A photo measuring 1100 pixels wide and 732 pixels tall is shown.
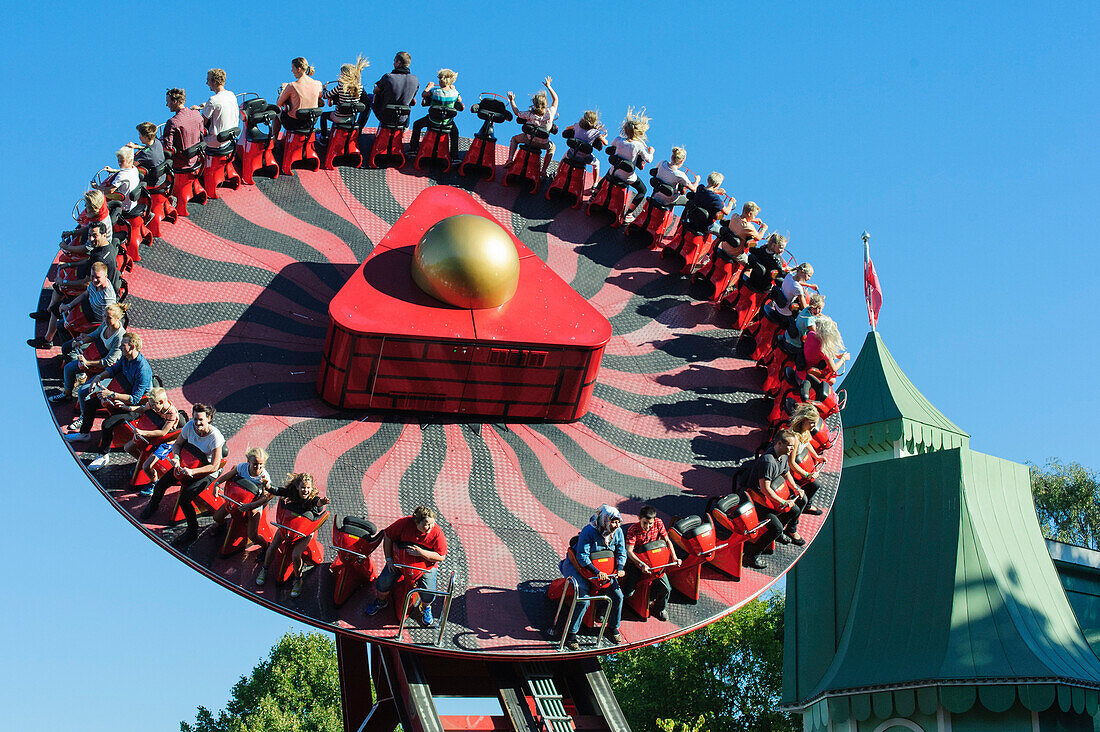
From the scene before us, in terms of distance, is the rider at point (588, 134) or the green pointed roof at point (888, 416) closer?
the rider at point (588, 134)

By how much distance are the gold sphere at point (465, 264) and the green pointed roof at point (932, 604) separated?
9.86 m

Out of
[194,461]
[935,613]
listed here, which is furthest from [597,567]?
[935,613]

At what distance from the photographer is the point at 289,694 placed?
Result: 39.0 m

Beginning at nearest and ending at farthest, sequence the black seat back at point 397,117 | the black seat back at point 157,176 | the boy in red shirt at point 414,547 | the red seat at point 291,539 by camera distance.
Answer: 1. the boy in red shirt at point 414,547
2. the red seat at point 291,539
3. the black seat back at point 157,176
4. the black seat back at point 397,117

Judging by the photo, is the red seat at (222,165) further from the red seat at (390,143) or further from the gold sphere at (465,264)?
the gold sphere at (465,264)

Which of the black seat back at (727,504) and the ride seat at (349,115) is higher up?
the ride seat at (349,115)

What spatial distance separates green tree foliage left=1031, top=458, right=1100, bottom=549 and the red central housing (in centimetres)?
3454

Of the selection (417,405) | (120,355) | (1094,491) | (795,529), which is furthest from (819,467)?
(1094,491)

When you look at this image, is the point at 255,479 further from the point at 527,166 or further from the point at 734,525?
the point at 527,166

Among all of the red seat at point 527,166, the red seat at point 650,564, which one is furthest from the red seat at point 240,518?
the red seat at point 527,166

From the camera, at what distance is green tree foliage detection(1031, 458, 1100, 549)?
43.9 meters

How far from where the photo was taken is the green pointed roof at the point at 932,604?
1889 cm

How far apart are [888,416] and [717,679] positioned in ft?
34.8

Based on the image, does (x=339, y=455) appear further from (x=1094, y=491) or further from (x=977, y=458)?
(x=1094, y=491)
